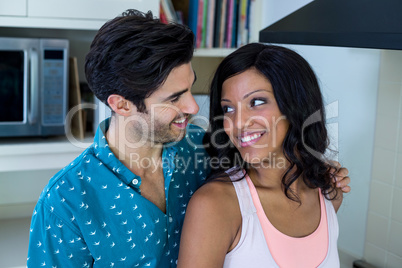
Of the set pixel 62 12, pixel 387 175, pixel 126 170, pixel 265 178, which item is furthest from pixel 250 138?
pixel 62 12

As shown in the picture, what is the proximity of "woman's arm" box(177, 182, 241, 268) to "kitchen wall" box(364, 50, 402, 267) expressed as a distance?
808 mm

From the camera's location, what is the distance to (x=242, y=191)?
4.24ft

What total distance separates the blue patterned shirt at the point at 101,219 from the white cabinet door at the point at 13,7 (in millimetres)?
634

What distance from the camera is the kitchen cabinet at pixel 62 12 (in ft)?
5.62

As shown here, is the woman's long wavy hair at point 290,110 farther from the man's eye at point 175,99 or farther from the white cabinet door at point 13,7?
the white cabinet door at point 13,7

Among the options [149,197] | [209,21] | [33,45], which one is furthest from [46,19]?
[149,197]

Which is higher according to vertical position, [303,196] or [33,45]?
[33,45]

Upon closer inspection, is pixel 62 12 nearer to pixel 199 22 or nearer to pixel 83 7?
pixel 83 7

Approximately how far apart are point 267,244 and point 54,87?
1.03 m

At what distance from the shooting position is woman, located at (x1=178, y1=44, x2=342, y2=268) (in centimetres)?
119

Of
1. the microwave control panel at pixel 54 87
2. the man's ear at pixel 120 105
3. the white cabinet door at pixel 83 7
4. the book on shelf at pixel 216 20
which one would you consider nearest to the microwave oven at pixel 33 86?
the microwave control panel at pixel 54 87

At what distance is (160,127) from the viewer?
4.19 feet

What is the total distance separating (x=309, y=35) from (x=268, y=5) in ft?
2.95

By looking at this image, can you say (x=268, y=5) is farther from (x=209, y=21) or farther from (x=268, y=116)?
(x=268, y=116)
